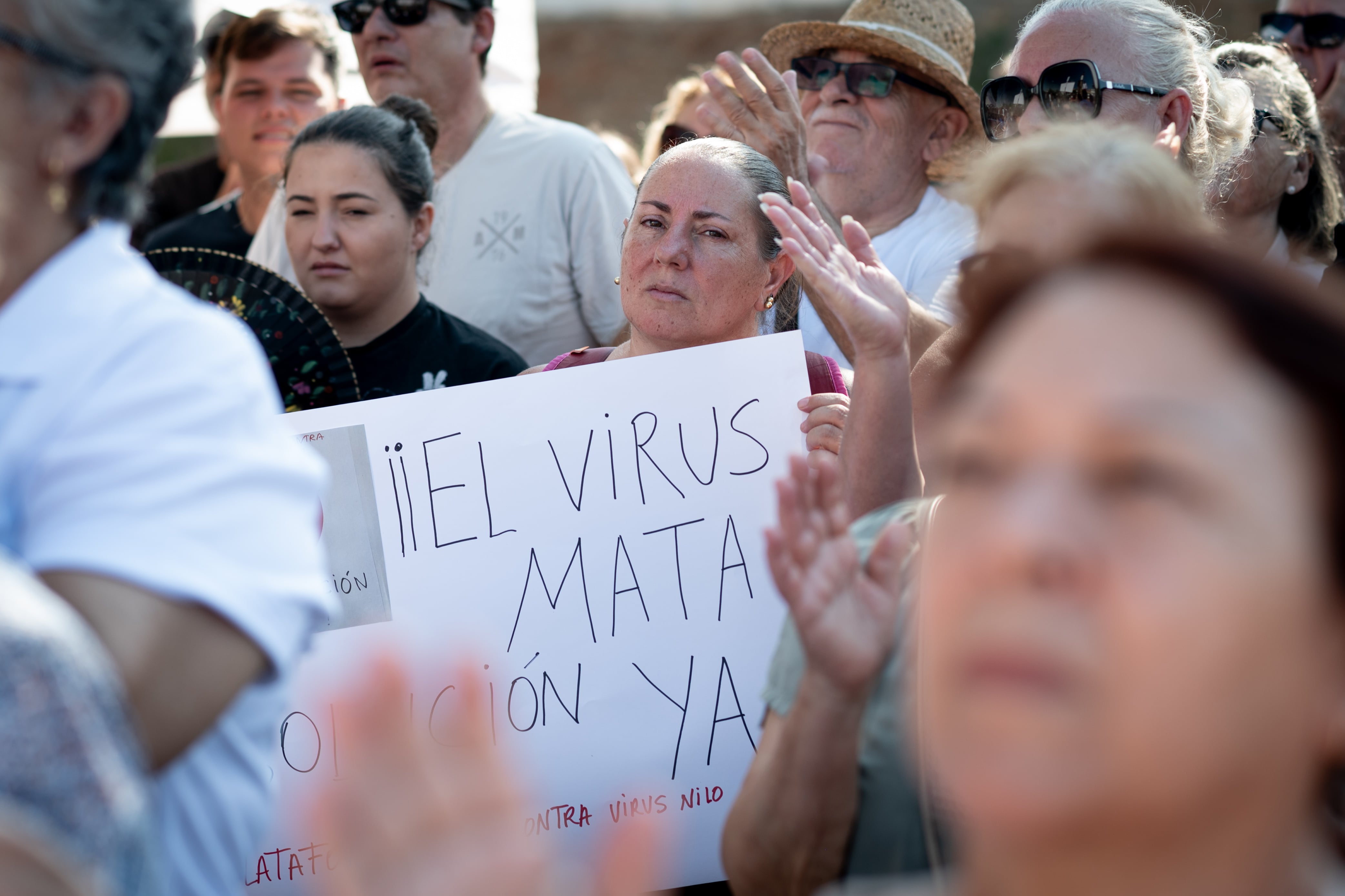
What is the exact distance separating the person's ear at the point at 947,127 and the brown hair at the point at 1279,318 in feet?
10.2

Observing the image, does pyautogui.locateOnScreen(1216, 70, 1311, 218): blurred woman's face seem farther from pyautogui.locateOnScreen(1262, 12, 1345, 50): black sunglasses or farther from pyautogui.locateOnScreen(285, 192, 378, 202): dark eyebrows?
pyautogui.locateOnScreen(285, 192, 378, 202): dark eyebrows

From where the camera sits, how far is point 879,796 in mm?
1595

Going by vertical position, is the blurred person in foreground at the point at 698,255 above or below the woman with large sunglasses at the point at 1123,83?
below

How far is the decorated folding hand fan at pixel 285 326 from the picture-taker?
119 inches

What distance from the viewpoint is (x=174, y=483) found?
1.14 m

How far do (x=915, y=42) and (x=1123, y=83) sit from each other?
4.03 ft

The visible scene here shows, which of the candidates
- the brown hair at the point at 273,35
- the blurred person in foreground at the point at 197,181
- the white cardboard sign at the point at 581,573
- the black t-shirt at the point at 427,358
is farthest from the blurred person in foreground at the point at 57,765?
the blurred person in foreground at the point at 197,181

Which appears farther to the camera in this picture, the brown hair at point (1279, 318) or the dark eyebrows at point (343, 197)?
Answer: the dark eyebrows at point (343, 197)

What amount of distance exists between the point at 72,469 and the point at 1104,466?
0.86 metres

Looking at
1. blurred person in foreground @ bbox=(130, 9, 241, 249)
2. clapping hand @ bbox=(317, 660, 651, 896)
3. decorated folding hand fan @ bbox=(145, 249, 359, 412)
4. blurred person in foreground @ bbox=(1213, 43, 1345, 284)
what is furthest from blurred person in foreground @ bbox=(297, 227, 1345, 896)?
blurred person in foreground @ bbox=(130, 9, 241, 249)

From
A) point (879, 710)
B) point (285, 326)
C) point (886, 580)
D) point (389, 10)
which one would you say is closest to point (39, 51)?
point (886, 580)

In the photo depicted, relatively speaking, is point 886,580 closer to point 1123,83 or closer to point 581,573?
point 581,573

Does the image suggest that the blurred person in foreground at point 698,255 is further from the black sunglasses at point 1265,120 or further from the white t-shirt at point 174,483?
the white t-shirt at point 174,483

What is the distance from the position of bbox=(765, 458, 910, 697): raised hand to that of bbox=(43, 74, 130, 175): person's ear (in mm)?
770
